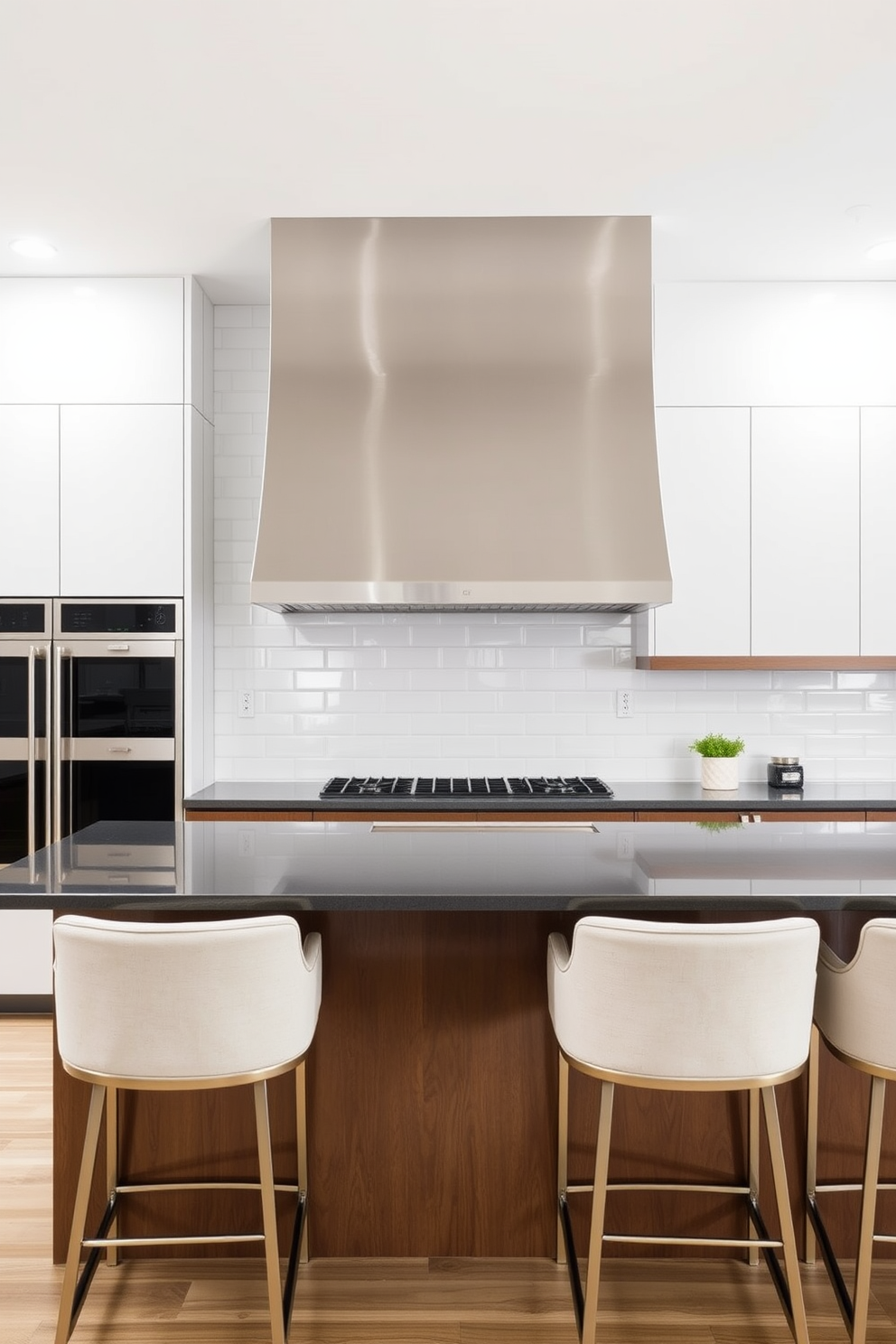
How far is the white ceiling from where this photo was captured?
2223 mm

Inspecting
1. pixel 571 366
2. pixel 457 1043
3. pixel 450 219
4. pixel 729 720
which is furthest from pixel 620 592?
pixel 457 1043

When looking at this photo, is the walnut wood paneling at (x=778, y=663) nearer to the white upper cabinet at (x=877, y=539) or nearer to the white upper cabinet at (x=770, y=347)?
the white upper cabinet at (x=877, y=539)

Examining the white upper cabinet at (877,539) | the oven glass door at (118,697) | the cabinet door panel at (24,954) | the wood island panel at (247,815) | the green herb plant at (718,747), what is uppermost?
the white upper cabinet at (877,539)

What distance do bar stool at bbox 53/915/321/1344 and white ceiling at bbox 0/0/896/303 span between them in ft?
6.62

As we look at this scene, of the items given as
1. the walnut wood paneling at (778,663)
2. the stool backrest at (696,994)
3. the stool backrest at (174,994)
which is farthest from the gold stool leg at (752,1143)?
the walnut wood paneling at (778,663)

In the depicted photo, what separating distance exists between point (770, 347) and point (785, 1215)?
3.08 metres

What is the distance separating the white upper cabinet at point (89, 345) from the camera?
3.65 meters

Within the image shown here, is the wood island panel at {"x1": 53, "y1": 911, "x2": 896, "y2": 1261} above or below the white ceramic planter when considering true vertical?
below

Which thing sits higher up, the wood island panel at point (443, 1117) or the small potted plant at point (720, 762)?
the small potted plant at point (720, 762)

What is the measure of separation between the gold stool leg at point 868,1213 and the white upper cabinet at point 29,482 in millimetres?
3211

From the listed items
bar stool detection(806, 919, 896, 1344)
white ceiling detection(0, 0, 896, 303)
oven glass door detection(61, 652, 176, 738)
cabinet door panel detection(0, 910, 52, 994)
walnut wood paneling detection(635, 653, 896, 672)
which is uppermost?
white ceiling detection(0, 0, 896, 303)

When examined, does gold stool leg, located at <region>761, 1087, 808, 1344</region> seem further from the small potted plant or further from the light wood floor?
the small potted plant

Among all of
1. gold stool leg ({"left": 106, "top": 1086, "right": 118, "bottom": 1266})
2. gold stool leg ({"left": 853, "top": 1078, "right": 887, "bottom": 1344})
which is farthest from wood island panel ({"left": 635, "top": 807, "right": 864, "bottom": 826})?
gold stool leg ({"left": 106, "top": 1086, "right": 118, "bottom": 1266})

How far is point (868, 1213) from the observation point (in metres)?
1.74
